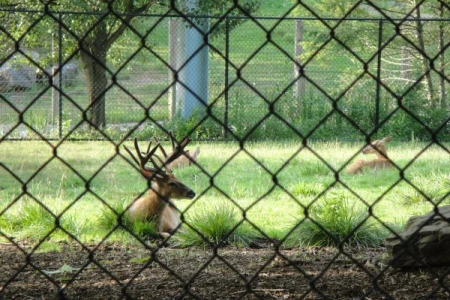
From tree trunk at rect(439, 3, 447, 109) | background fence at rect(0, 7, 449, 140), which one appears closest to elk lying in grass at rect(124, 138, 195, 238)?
background fence at rect(0, 7, 449, 140)

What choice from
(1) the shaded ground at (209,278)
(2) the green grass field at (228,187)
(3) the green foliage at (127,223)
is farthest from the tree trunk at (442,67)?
(1) the shaded ground at (209,278)

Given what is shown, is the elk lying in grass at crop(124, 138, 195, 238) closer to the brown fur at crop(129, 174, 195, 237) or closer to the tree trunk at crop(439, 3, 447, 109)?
the brown fur at crop(129, 174, 195, 237)

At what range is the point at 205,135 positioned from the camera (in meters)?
15.3

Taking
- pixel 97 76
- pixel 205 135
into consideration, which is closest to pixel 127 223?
pixel 205 135

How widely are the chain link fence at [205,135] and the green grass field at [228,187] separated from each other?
4 cm

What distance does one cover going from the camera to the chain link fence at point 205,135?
459 cm

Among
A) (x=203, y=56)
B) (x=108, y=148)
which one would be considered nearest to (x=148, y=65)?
(x=203, y=56)

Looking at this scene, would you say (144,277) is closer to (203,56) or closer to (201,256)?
(201,256)

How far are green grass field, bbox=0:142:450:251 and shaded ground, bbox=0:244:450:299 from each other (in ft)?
2.00

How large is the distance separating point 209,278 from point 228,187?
548cm

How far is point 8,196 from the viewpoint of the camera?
31.5 feet

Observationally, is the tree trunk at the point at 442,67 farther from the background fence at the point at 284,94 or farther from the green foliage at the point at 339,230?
the green foliage at the point at 339,230

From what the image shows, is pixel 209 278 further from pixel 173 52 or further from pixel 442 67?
pixel 442 67

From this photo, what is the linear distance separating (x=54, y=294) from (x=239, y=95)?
1207 cm
